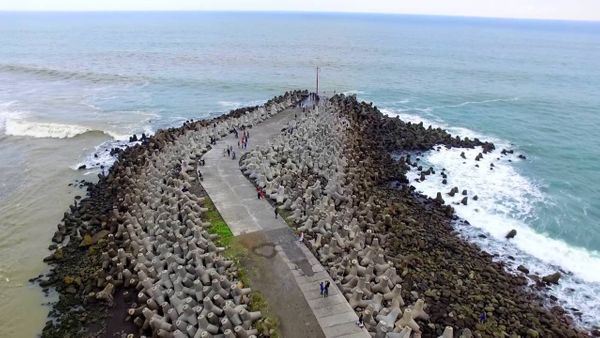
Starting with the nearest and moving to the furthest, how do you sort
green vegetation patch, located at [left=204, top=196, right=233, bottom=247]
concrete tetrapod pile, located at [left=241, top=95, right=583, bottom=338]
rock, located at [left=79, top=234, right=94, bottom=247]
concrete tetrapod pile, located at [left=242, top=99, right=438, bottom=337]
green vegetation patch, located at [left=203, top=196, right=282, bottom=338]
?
green vegetation patch, located at [left=203, top=196, right=282, bottom=338]
concrete tetrapod pile, located at [left=242, top=99, right=438, bottom=337]
concrete tetrapod pile, located at [left=241, top=95, right=583, bottom=338]
green vegetation patch, located at [left=204, top=196, right=233, bottom=247]
rock, located at [left=79, top=234, right=94, bottom=247]

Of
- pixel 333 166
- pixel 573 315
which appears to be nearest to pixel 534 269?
pixel 573 315

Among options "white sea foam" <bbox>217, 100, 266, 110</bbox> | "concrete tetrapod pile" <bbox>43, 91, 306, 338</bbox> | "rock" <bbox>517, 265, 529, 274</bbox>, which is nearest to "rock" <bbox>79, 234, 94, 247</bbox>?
"concrete tetrapod pile" <bbox>43, 91, 306, 338</bbox>

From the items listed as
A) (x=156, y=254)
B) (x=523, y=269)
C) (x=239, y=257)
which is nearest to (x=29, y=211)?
(x=156, y=254)

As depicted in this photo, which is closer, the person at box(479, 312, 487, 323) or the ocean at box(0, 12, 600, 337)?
the person at box(479, 312, 487, 323)

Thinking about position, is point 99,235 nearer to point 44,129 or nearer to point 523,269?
point 523,269

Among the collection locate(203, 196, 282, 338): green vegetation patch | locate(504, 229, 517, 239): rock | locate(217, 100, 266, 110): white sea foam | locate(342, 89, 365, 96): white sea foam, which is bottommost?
locate(504, 229, 517, 239): rock

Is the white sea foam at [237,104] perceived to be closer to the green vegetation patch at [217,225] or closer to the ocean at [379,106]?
the ocean at [379,106]

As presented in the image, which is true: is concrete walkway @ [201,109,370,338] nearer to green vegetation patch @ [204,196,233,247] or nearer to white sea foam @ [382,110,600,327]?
green vegetation patch @ [204,196,233,247]
